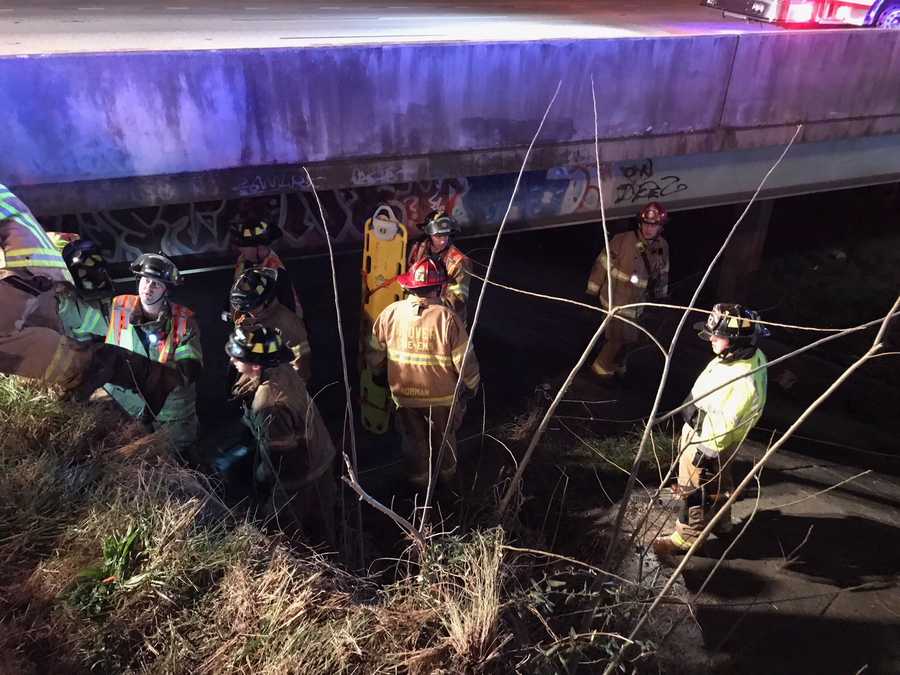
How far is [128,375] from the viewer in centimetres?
373

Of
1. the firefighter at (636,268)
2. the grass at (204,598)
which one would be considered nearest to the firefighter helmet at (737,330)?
the firefighter at (636,268)

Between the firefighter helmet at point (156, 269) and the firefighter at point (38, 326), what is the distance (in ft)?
1.38

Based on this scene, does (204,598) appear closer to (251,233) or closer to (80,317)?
(80,317)

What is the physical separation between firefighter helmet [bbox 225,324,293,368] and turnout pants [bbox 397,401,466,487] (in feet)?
5.24

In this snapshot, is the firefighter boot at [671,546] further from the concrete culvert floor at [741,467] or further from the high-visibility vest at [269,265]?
the high-visibility vest at [269,265]

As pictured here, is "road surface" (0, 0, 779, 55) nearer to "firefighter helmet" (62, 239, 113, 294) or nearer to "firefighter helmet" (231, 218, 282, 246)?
"firefighter helmet" (231, 218, 282, 246)

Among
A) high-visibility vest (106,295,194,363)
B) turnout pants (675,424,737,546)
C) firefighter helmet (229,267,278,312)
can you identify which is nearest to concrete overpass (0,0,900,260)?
firefighter helmet (229,267,278,312)

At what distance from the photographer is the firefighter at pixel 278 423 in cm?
370

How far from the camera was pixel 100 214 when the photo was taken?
542cm

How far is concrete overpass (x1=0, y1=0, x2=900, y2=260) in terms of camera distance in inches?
186

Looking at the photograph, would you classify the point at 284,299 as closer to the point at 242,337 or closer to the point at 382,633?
the point at 242,337

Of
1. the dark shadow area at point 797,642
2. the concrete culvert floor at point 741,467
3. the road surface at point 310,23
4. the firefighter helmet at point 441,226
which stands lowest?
the concrete culvert floor at point 741,467

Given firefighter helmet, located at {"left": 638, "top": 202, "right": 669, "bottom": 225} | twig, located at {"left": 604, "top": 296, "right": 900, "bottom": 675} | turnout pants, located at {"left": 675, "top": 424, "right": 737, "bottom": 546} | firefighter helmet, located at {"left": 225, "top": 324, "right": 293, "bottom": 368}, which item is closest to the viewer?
twig, located at {"left": 604, "top": 296, "right": 900, "bottom": 675}

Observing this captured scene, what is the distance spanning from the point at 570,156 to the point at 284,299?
3.25m
